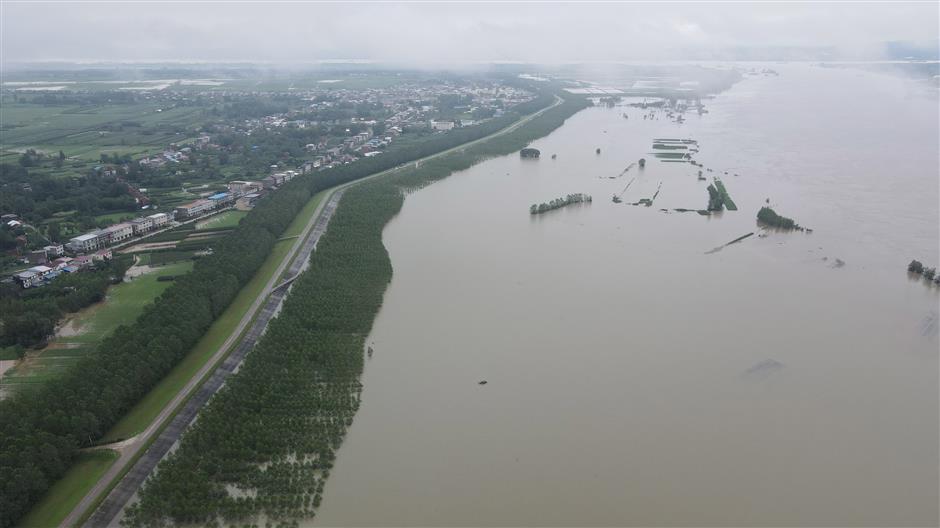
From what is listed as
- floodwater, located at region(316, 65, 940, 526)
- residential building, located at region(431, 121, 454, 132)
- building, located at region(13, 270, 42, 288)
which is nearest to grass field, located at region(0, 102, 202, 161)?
residential building, located at region(431, 121, 454, 132)

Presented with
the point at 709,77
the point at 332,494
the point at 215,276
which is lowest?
the point at 332,494

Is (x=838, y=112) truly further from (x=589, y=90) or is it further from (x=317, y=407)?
(x=317, y=407)

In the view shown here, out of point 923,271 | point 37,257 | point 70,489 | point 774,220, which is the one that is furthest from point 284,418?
point 774,220

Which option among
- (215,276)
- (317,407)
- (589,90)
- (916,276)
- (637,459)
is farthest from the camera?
(589,90)

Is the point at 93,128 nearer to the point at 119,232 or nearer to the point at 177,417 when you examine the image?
the point at 119,232

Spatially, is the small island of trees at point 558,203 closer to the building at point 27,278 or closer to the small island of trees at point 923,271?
the small island of trees at point 923,271

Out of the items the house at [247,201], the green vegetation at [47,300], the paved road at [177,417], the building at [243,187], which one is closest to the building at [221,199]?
the house at [247,201]

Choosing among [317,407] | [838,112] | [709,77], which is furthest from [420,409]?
[709,77]
